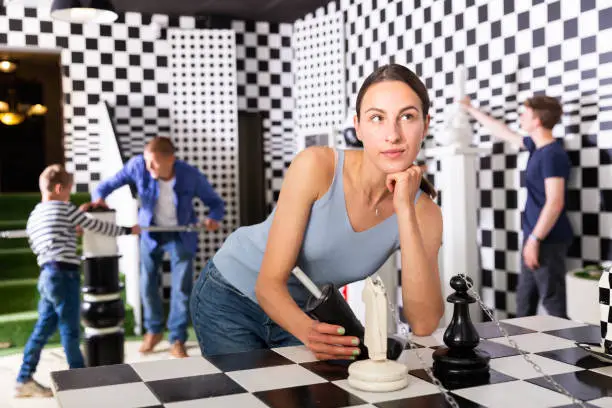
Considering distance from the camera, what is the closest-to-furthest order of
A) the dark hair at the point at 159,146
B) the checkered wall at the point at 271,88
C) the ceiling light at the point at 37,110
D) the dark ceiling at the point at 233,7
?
the dark hair at the point at 159,146, the dark ceiling at the point at 233,7, the checkered wall at the point at 271,88, the ceiling light at the point at 37,110

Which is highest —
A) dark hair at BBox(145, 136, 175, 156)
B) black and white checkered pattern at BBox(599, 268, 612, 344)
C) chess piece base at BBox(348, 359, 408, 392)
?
dark hair at BBox(145, 136, 175, 156)

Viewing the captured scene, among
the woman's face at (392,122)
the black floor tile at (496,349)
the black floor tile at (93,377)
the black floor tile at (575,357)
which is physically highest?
the woman's face at (392,122)

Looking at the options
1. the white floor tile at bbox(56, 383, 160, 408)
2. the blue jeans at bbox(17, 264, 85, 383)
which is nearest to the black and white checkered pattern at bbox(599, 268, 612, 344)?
the white floor tile at bbox(56, 383, 160, 408)

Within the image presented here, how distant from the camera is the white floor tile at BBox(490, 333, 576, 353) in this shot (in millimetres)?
1679

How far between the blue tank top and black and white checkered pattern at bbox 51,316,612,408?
24 centimetres

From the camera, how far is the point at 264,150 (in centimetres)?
766

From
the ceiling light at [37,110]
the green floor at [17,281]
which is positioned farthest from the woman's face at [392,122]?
the ceiling light at [37,110]

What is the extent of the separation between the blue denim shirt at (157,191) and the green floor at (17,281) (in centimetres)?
99

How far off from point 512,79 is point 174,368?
368cm

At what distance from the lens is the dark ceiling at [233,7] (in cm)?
686

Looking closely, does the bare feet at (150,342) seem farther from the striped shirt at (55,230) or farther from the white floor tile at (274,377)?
the white floor tile at (274,377)

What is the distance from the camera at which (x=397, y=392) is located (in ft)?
4.39

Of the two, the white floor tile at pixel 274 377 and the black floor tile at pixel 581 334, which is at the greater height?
the white floor tile at pixel 274 377

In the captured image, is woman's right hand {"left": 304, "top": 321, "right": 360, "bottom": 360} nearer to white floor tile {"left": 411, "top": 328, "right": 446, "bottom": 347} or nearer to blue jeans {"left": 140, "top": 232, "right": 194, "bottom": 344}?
white floor tile {"left": 411, "top": 328, "right": 446, "bottom": 347}
